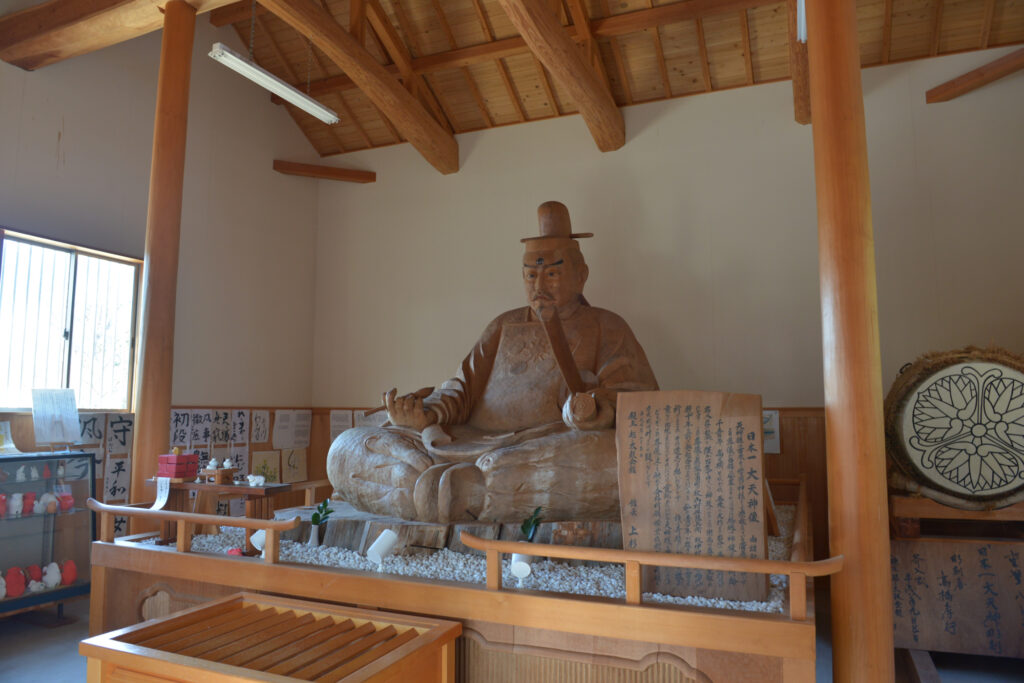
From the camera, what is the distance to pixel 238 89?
221 inches

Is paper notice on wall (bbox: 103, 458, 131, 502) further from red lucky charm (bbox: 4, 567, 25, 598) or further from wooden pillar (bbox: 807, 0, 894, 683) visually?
wooden pillar (bbox: 807, 0, 894, 683)

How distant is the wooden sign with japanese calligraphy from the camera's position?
223cm

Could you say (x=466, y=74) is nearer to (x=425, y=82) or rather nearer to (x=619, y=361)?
(x=425, y=82)

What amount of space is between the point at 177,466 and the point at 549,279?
2.16 metres

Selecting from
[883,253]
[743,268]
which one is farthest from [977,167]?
[743,268]

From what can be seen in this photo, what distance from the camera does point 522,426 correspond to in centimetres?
367

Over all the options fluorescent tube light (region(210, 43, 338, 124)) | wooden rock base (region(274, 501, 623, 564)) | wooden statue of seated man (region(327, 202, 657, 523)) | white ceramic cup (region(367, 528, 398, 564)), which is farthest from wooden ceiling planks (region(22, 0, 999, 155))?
white ceramic cup (region(367, 528, 398, 564))

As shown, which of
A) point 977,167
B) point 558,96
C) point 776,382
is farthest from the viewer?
point 558,96

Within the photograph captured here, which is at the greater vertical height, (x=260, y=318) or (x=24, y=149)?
(x=24, y=149)

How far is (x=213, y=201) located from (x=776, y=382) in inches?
175

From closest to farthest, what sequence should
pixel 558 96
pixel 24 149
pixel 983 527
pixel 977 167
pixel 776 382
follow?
pixel 983 527
pixel 24 149
pixel 977 167
pixel 776 382
pixel 558 96

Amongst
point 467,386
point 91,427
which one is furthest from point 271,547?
point 91,427

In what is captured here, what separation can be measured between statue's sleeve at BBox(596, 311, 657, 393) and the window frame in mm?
3083

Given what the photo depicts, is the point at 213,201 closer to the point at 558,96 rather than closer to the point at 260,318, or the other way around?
the point at 260,318
